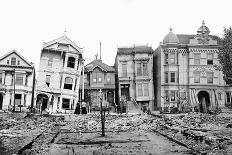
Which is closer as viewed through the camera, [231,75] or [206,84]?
[231,75]

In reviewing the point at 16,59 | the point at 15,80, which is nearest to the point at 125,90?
the point at 15,80

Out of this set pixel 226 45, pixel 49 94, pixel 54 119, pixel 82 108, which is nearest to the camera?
pixel 54 119

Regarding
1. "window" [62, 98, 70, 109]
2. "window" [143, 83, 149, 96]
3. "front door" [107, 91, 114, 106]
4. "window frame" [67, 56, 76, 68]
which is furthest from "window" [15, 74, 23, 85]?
"window" [143, 83, 149, 96]

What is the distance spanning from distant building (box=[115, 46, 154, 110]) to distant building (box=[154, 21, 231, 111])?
2095 mm

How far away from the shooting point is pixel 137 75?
1839 inches

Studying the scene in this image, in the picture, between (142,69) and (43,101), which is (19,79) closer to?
(43,101)

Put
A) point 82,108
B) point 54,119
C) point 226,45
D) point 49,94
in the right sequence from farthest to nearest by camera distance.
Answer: point 49,94 → point 82,108 → point 226,45 → point 54,119

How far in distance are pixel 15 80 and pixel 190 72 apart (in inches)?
1061

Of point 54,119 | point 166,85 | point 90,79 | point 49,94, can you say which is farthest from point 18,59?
point 166,85

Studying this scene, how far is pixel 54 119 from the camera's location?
28250mm

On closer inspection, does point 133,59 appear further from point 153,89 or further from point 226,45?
point 226,45

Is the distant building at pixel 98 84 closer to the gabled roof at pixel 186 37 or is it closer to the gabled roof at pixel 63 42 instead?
the gabled roof at pixel 63 42

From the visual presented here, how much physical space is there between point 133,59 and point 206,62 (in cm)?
1150

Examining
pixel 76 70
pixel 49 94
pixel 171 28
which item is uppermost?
pixel 171 28
